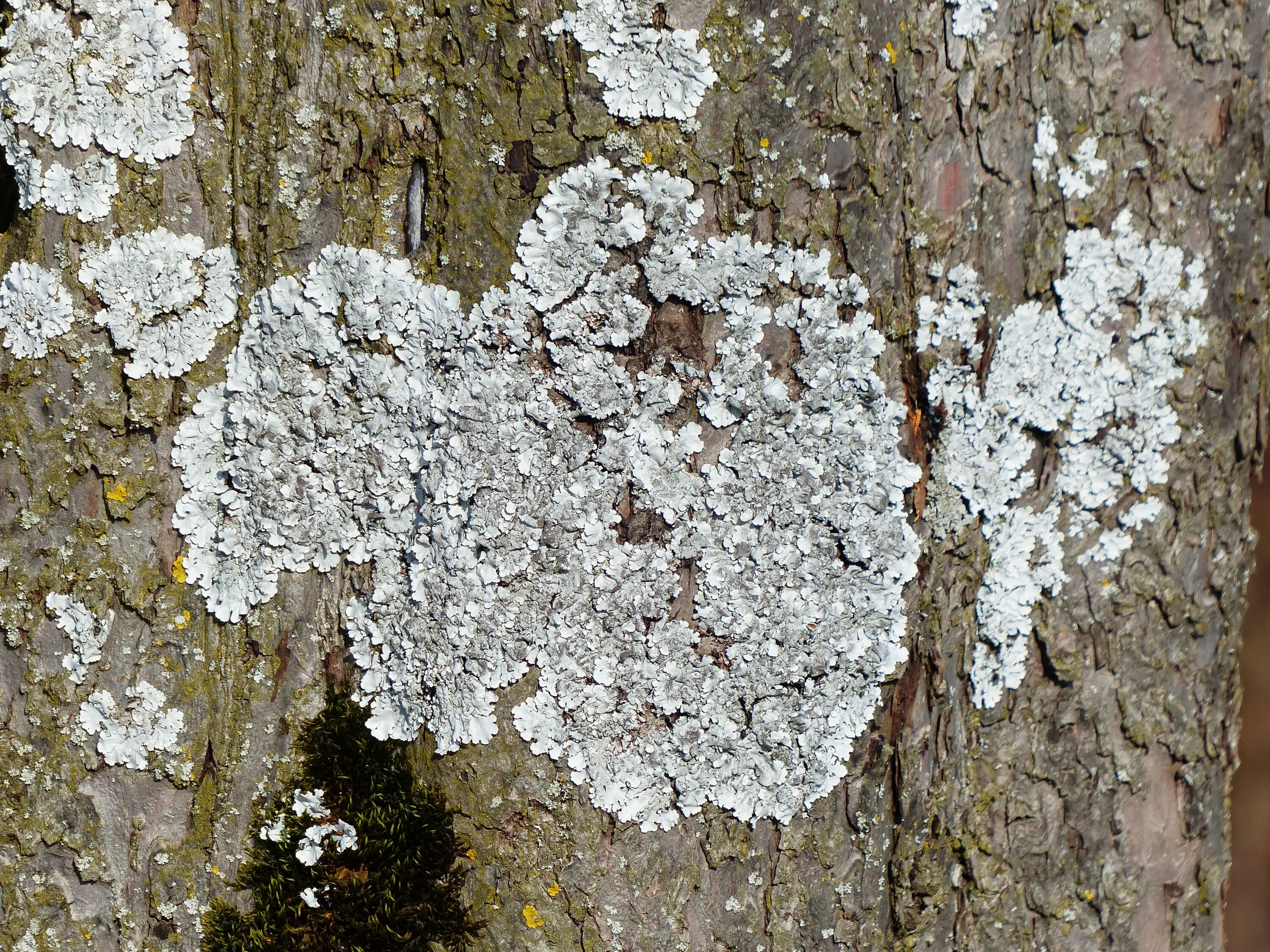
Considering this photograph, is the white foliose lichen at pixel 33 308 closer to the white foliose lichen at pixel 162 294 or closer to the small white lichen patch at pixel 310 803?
the white foliose lichen at pixel 162 294

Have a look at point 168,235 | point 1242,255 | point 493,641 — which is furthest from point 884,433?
point 168,235

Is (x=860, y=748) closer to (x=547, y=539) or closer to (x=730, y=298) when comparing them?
(x=547, y=539)

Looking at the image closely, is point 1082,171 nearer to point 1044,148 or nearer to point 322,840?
point 1044,148

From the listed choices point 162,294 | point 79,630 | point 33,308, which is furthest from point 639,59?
point 79,630

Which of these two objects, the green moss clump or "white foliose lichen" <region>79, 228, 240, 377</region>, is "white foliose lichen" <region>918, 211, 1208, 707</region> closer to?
the green moss clump

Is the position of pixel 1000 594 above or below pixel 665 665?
above

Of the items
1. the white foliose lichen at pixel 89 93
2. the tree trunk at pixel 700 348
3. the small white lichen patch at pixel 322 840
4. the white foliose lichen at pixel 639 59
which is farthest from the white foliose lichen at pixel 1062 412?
the white foliose lichen at pixel 89 93
